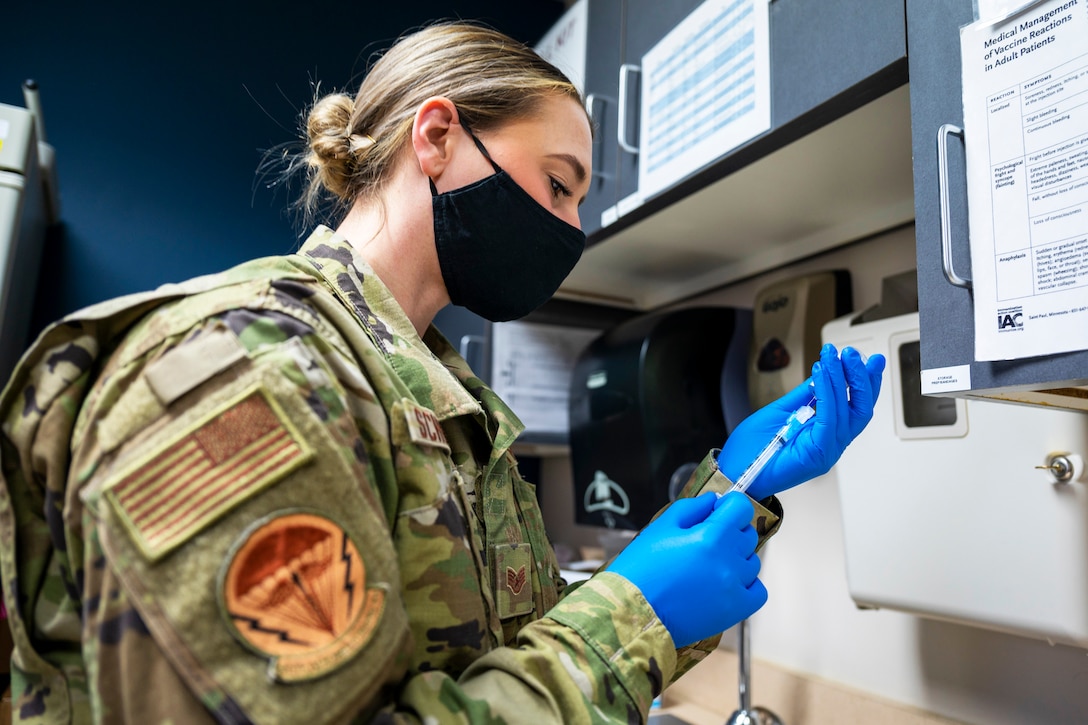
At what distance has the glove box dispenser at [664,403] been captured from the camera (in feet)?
5.04

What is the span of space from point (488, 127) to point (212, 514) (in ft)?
1.85

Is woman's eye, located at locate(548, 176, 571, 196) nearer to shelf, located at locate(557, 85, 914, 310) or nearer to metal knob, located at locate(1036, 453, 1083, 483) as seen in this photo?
shelf, located at locate(557, 85, 914, 310)

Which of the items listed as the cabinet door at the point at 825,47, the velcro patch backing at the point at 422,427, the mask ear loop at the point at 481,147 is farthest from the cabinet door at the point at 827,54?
the velcro patch backing at the point at 422,427

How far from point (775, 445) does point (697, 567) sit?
253mm

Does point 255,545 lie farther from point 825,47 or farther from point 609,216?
point 609,216

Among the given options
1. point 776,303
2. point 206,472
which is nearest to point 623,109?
point 776,303

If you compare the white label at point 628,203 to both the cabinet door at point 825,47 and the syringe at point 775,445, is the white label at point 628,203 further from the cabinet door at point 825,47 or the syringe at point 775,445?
the syringe at point 775,445

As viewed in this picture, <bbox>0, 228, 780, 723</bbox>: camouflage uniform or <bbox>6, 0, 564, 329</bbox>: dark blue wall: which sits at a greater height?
<bbox>6, 0, 564, 329</bbox>: dark blue wall

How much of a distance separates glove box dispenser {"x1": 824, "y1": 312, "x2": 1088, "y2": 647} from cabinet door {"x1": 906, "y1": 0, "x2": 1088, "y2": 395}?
30cm

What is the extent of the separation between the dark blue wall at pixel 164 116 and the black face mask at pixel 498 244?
55.3 inches

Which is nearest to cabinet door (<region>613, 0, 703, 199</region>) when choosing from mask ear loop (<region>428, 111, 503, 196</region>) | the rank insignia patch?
mask ear loop (<region>428, 111, 503, 196</region>)

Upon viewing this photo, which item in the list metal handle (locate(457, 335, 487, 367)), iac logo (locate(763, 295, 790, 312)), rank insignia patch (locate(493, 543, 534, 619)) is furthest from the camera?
metal handle (locate(457, 335, 487, 367))

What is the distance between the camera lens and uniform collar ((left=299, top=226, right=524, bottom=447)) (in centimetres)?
75

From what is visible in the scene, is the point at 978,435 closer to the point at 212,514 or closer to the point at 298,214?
the point at 212,514
